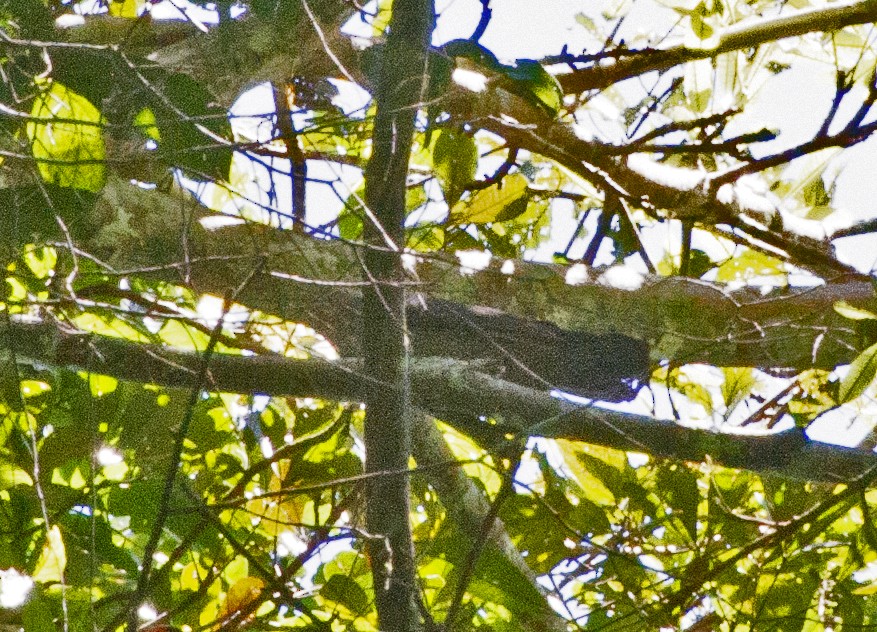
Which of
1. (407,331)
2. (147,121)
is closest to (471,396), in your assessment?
(407,331)

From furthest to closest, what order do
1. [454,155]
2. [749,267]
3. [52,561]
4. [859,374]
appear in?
[749,267]
[454,155]
[52,561]
[859,374]

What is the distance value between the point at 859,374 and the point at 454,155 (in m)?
0.88

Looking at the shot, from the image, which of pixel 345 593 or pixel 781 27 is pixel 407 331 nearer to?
pixel 345 593

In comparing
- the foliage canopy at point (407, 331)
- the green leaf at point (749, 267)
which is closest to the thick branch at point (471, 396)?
the foliage canopy at point (407, 331)

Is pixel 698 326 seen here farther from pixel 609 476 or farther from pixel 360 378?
pixel 360 378

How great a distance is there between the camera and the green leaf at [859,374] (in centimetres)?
116

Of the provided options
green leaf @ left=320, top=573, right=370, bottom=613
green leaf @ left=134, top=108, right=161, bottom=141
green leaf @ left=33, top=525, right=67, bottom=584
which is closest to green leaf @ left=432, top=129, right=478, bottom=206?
green leaf @ left=134, top=108, right=161, bottom=141

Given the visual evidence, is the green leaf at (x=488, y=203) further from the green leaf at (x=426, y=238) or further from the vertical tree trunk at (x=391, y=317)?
the vertical tree trunk at (x=391, y=317)

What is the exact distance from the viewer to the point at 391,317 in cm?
142

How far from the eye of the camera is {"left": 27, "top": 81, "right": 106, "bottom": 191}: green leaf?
1458 mm

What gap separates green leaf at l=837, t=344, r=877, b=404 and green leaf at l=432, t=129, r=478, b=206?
0.84 m

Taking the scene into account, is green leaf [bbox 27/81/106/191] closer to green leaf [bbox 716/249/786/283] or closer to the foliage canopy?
the foliage canopy

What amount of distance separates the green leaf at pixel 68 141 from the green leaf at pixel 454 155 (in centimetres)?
63

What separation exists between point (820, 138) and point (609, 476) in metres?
0.80
